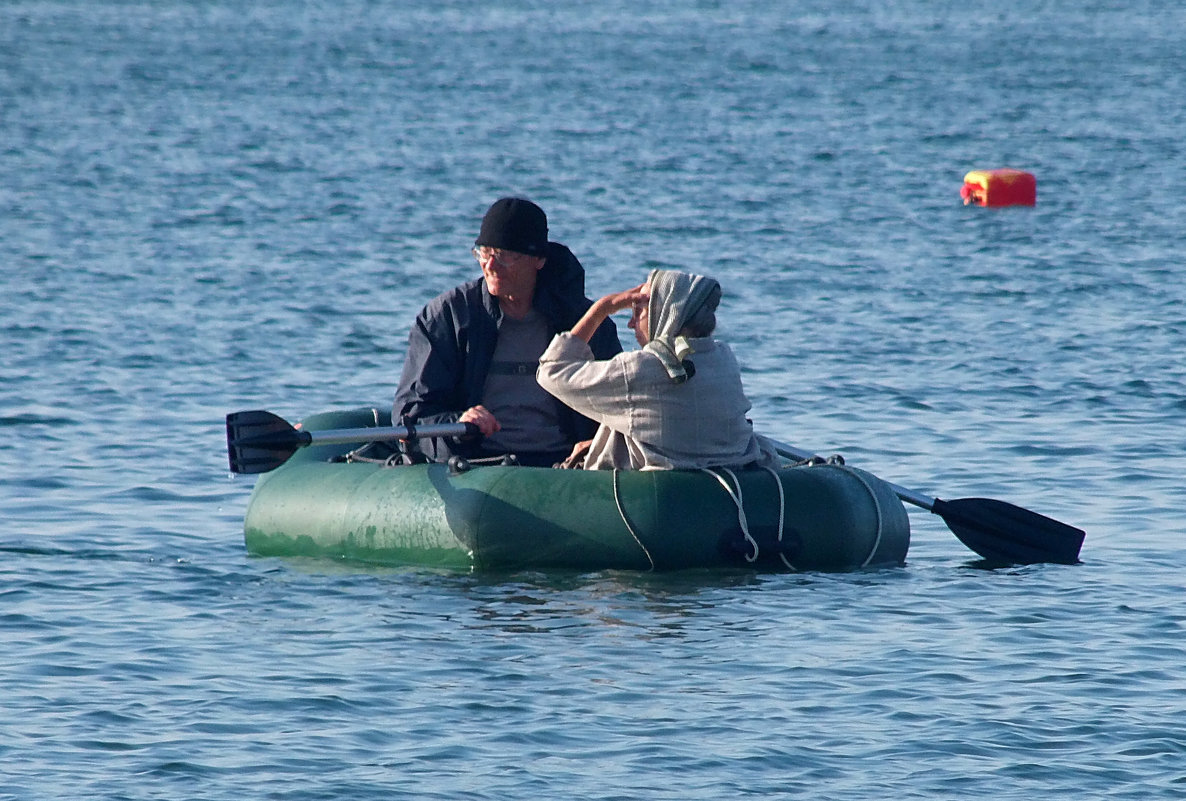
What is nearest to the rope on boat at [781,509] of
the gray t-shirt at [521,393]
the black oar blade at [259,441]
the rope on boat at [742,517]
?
the rope on boat at [742,517]

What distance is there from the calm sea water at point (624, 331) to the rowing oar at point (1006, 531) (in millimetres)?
131

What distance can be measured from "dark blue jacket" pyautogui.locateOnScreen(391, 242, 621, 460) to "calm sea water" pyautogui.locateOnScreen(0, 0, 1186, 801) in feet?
2.50

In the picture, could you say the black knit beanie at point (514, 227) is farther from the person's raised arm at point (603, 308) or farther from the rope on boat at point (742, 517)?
the rope on boat at point (742, 517)

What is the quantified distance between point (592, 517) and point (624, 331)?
27.0 feet

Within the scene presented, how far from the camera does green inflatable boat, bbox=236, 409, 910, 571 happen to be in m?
8.24

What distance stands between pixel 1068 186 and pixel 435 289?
11277mm

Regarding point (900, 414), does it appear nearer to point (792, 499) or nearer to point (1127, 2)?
point (792, 499)

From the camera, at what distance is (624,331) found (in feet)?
53.8

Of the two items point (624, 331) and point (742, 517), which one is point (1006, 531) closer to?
point (742, 517)

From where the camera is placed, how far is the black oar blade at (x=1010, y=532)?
9166mm

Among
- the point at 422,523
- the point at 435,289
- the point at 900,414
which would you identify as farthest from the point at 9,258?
the point at 422,523

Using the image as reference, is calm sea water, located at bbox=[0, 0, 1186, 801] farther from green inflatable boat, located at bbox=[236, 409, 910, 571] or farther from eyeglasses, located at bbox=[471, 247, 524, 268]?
eyeglasses, located at bbox=[471, 247, 524, 268]

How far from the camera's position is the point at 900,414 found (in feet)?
42.6

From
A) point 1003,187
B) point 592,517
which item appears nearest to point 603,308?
point 592,517
